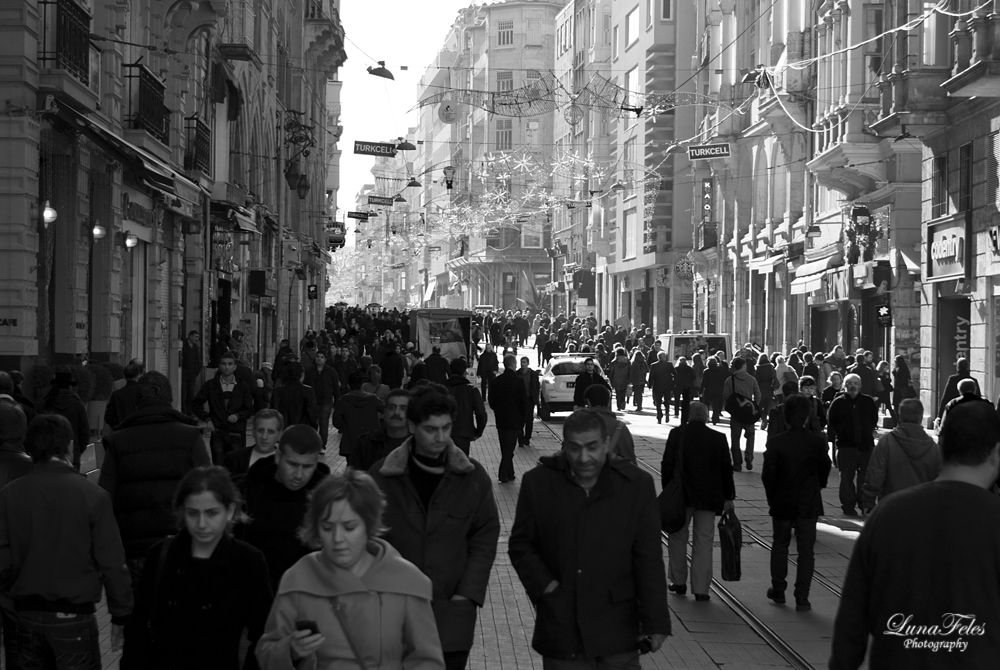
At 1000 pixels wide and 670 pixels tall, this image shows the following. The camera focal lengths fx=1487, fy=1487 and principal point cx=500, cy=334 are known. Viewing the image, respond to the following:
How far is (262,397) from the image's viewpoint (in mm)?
15531

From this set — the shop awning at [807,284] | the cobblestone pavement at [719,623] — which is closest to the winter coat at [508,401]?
the cobblestone pavement at [719,623]

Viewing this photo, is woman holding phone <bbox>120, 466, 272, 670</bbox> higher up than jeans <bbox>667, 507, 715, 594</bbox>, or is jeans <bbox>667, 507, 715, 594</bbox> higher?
woman holding phone <bbox>120, 466, 272, 670</bbox>

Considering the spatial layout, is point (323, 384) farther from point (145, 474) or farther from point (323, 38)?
point (323, 38)

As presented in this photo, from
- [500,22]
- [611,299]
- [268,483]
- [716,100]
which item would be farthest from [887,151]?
[500,22]

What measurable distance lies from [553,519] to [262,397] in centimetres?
989

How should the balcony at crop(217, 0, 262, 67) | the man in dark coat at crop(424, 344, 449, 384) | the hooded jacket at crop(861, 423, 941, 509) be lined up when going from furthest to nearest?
the balcony at crop(217, 0, 262, 67) → the man in dark coat at crop(424, 344, 449, 384) → the hooded jacket at crop(861, 423, 941, 509)

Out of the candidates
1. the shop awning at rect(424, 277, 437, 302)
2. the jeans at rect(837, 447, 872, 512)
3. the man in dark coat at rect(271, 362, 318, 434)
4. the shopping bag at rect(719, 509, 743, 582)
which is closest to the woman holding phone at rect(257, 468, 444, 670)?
the shopping bag at rect(719, 509, 743, 582)

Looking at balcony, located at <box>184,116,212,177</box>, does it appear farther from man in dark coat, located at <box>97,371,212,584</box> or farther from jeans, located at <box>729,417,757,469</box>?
man in dark coat, located at <box>97,371,212,584</box>

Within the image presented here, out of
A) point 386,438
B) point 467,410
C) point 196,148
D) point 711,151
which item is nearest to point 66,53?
point 467,410

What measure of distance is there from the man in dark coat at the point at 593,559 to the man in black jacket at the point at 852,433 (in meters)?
10.3

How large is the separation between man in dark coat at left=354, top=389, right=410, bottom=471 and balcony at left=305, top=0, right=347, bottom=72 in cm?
4824

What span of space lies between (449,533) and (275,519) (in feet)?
3.39

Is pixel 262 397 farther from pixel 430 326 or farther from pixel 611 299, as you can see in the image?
pixel 611 299

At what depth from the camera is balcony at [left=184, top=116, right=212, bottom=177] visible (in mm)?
28942
